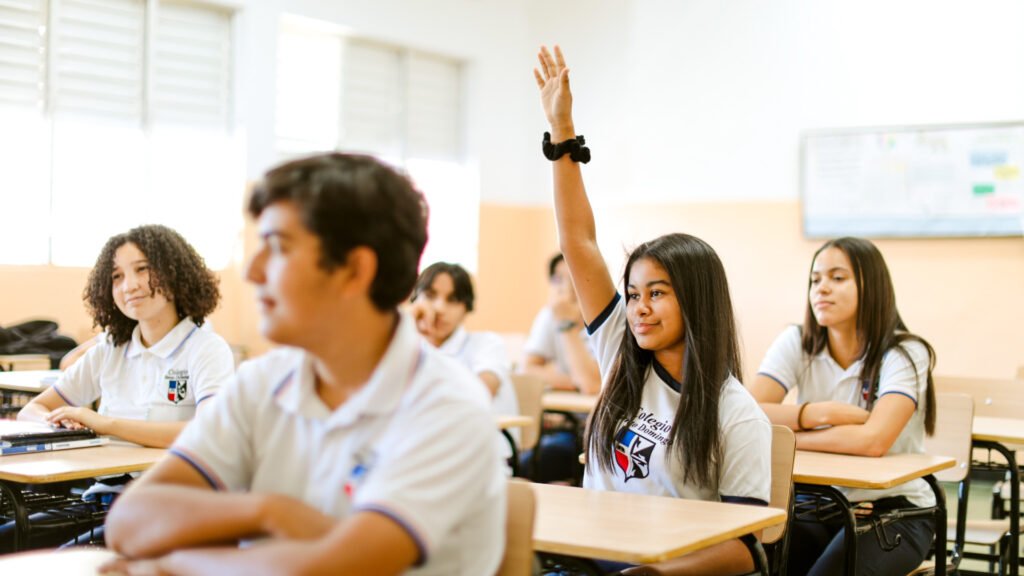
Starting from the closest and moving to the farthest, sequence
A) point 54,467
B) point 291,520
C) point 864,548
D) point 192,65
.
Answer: point 291,520 → point 54,467 → point 864,548 → point 192,65

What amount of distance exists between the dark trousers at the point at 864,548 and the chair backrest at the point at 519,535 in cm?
138

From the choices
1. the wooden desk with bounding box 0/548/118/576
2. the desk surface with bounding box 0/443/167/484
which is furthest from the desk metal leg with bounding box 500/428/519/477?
the wooden desk with bounding box 0/548/118/576

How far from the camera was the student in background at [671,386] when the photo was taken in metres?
2.28

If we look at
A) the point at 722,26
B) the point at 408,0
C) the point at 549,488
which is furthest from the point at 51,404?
the point at 722,26

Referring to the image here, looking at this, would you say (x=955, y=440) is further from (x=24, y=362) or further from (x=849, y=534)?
(x=24, y=362)

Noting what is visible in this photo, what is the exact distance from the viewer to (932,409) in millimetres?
3297

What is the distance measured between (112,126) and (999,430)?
5097 mm

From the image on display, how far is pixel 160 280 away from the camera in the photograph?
122 inches

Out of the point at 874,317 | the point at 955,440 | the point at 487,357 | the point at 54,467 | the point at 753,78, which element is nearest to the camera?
the point at 54,467

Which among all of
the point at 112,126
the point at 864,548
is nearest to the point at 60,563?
the point at 864,548

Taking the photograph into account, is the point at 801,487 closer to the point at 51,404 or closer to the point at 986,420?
the point at 986,420

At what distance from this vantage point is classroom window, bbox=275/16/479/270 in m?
7.39

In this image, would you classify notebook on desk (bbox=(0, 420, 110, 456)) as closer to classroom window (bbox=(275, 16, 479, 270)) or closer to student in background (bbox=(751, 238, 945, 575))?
student in background (bbox=(751, 238, 945, 575))

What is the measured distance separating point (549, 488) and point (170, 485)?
103cm
